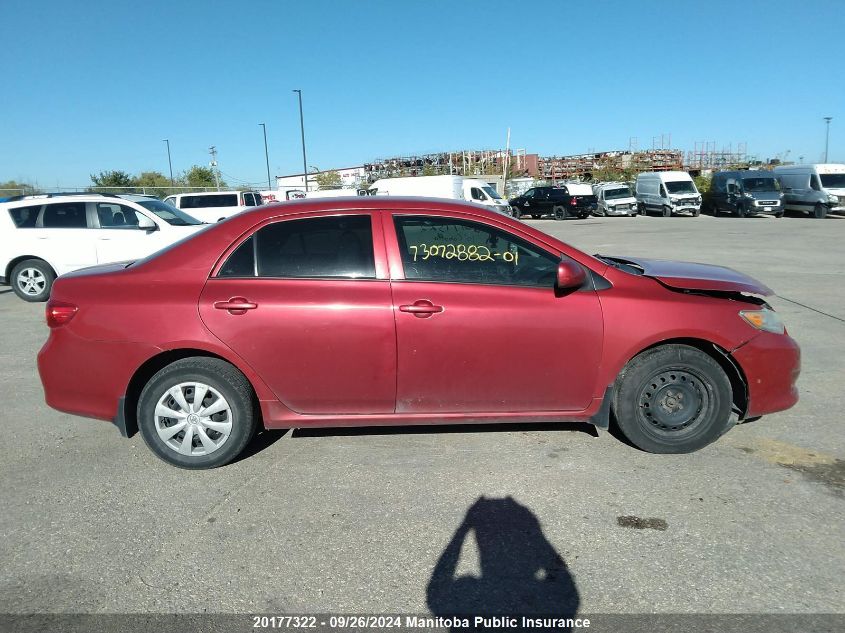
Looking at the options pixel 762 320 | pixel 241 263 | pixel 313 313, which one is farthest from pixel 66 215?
pixel 762 320

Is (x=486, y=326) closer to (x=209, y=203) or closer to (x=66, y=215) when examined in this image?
(x=66, y=215)

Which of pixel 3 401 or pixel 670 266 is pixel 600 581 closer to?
pixel 670 266

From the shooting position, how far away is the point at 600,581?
2.76 metres

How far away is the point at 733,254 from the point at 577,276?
1343cm

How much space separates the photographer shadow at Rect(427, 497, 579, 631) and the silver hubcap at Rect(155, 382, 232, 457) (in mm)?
1615

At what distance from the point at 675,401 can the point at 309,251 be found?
2.47 m

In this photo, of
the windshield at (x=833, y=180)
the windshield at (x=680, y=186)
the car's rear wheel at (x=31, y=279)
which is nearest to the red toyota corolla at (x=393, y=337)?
the car's rear wheel at (x=31, y=279)

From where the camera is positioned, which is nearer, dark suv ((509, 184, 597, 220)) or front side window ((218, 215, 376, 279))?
front side window ((218, 215, 376, 279))

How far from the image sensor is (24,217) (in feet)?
33.7

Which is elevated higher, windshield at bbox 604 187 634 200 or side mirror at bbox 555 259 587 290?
windshield at bbox 604 187 634 200

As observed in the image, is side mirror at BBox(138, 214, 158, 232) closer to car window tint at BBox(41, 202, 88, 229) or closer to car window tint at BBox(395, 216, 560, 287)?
car window tint at BBox(41, 202, 88, 229)

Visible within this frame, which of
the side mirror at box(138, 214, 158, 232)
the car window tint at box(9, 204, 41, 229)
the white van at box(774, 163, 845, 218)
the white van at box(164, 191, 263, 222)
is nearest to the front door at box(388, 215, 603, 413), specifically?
the side mirror at box(138, 214, 158, 232)

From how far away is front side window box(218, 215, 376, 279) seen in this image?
3844mm

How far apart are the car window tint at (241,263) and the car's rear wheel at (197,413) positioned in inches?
21.2
